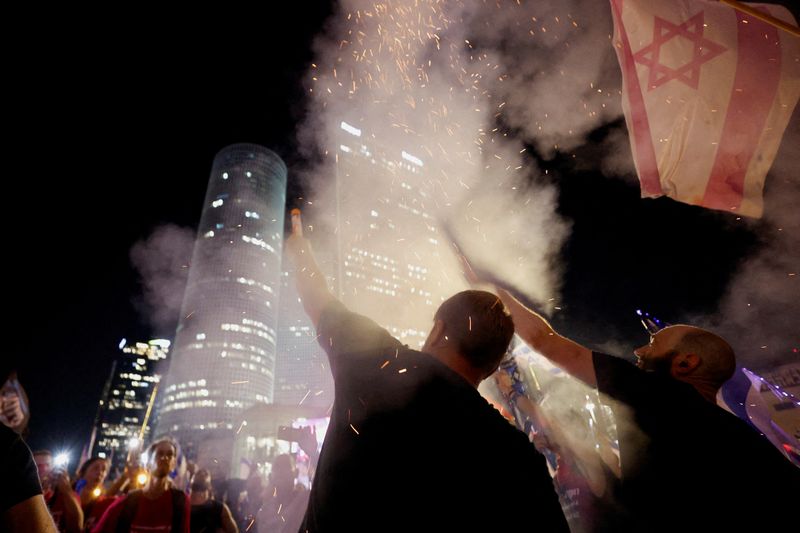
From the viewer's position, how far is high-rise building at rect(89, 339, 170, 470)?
113938 millimetres

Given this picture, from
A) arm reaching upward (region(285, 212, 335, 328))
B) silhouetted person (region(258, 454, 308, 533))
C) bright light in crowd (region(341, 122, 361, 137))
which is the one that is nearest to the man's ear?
arm reaching upward (region(285, 212, 335, 328))

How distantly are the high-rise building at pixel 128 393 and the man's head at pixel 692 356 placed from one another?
5367 inches

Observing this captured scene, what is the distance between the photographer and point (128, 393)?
118m

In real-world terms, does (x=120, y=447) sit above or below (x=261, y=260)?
below

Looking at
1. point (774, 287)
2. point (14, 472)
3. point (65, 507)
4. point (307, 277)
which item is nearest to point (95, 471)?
point (65, 507)

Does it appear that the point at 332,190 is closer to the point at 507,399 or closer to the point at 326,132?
the point at 326,132

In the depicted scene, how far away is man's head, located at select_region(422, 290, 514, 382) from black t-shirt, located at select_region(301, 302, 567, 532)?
0.22 meters

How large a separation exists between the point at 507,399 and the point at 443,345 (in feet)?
10.8

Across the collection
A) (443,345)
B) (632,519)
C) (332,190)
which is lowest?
(632,519)

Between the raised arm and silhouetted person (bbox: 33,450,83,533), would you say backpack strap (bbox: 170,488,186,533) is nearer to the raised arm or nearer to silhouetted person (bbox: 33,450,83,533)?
silhouetted person (bbox: 33,450,83,533)

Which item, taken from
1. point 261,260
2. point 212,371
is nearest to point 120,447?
point 212,371

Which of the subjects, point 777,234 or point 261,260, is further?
point 261,260

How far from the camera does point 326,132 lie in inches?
586

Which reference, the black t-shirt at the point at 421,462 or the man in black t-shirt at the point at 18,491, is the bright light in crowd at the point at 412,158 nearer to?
the black t-shirt at the point at 421,462
